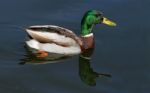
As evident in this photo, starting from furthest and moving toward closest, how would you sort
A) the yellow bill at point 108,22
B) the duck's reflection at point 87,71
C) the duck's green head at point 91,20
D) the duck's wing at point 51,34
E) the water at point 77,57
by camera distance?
the yellow bill at point 108,22
the duck's green head at point 91,20
the duck's wing at point 51,34
the duck's reflection at point 87,71
the water at point 77,57

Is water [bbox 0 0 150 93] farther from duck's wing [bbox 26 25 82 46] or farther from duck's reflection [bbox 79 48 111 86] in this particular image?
duck's wing [bbox 26 25 82 46]

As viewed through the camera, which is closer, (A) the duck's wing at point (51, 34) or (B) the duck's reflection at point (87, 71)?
(B) the duck's reflection at point (87, 71)

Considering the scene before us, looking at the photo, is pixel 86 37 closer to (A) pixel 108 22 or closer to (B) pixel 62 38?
(A) pixel 108 22

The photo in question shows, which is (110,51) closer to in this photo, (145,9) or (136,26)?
(136,26)

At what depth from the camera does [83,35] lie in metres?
13.5

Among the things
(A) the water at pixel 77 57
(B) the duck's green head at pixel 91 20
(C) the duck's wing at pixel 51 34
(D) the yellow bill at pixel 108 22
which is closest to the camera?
(A) the water at pixel 77 57

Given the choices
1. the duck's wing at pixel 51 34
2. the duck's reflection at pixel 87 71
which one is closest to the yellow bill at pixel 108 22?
the duck's reflection at pixel 87 71

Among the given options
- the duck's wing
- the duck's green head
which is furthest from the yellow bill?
the duck's wing

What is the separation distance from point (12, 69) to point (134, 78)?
2.69 metres

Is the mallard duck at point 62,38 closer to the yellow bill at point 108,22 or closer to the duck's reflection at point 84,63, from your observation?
the yellow bill at point 108,22

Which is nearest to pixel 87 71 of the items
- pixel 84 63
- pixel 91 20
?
pixel 84 63

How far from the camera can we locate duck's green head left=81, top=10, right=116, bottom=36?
13.3 metres

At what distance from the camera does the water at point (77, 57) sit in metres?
11.8

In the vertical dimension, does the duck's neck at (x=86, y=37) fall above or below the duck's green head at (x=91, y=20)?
below
